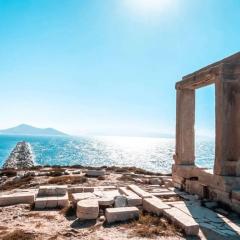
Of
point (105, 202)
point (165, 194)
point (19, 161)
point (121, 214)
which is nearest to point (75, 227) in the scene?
point (121, 214)

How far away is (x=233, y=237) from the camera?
6.17 meters

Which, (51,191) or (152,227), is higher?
(51,191)

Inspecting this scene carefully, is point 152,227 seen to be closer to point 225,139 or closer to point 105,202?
point 105,202

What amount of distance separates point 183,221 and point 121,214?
5.04 ft

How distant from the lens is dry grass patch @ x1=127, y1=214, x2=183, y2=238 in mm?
6176

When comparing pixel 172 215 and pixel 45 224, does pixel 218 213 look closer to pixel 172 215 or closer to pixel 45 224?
pixel 172 215

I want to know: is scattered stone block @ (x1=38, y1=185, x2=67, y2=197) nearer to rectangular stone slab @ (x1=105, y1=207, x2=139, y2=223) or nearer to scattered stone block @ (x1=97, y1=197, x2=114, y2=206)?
scattered stone block @ (x1=97, y1=197, x2=114, y2=206)

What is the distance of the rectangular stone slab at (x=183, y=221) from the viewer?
20.4 ft

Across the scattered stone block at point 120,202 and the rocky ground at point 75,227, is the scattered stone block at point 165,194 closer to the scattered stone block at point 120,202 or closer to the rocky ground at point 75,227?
the rocky ground at point 75,227

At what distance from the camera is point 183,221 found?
650cm

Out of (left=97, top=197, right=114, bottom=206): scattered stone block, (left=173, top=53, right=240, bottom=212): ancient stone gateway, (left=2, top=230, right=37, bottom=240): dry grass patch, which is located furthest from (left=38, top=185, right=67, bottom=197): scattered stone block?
(left=173, top=53, right=240, bottom=212): ancient stone gateway

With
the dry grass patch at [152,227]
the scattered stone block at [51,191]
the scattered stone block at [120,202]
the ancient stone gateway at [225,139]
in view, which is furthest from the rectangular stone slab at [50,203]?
the ancient stone gateway at [225,139]

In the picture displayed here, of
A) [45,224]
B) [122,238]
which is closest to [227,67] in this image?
[122,238]

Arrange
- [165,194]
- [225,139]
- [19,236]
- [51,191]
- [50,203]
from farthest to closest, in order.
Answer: [165,194] → [51,191] → [225,139] → [50,203] → [19,236]
